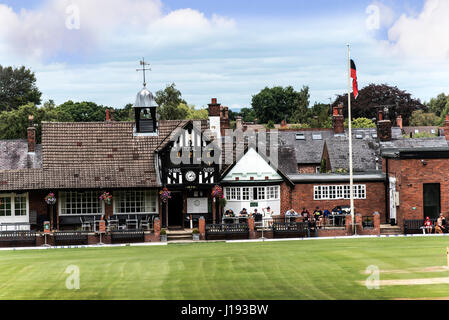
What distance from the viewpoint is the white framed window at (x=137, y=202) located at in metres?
42.4

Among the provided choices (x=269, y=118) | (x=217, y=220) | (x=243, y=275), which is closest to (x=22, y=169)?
(x=217, y=220)

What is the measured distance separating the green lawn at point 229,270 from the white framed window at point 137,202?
753 centimetres

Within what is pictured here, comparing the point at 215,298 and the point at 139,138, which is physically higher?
the point at 139,138

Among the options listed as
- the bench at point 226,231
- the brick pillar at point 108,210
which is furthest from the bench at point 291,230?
the brick pillar at point 108,210

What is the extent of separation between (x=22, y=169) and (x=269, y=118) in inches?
4171

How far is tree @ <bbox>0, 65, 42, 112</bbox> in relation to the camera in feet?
321

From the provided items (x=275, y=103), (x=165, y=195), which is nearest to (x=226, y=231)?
(x=165, y=195)

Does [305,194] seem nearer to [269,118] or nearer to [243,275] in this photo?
[243,275]

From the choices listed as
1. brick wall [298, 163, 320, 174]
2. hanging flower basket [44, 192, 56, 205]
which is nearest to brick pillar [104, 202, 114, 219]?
hanging flower basket [44, 192, 56, 205]

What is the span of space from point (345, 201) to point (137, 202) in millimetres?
12138

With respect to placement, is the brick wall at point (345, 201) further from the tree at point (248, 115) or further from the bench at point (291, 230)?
the tree at point (248, 115)

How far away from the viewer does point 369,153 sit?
54531mm

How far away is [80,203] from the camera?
4212 cm

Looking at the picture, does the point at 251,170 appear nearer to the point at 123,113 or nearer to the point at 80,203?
the point at 80,203
